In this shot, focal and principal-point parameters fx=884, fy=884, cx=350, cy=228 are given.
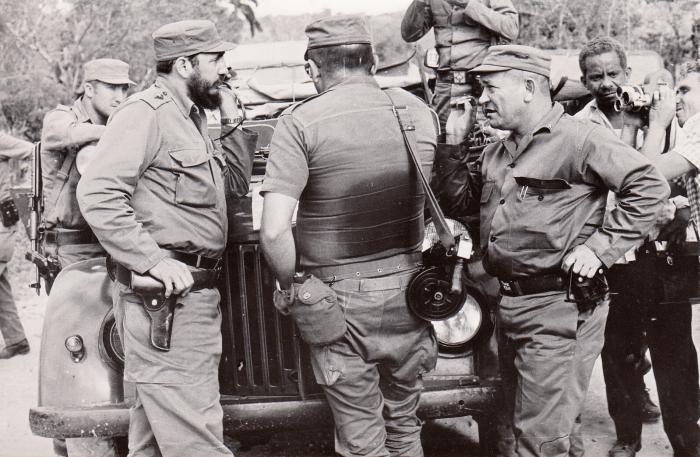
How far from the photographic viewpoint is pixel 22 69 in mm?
15398

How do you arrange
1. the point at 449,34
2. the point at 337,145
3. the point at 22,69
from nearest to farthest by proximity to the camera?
the point at 337,145 < the point at 449,34 < the point at 22,69

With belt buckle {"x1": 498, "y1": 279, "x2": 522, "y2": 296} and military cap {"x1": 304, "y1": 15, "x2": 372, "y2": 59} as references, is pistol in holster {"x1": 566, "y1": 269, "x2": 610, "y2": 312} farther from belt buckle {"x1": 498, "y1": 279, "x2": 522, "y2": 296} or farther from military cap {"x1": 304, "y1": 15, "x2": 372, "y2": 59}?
military cap {"x1": 304, "y1": 15, "x2": 372, "y2": 59}

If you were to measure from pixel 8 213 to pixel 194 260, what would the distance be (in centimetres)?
418

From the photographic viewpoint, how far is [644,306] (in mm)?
4223

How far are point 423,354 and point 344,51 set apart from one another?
1.21 m

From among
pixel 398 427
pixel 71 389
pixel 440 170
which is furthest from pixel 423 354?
pixel 71 389

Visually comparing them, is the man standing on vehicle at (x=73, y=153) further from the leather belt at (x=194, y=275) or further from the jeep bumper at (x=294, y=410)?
the leather belt at (x=194, y=275)

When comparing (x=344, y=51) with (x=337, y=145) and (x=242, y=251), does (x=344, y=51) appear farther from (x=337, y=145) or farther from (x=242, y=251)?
(x=242, y=251)

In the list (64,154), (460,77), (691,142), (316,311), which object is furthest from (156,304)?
(460,77)

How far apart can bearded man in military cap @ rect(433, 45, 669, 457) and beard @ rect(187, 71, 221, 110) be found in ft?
3.58

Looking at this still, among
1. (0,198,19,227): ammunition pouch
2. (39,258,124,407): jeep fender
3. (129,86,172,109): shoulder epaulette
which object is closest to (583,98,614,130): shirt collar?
(129,86,172,109): shoulder epaulette

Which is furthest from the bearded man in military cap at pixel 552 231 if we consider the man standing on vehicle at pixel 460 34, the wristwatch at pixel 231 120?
the man standing on vehicle at pixel 460 34

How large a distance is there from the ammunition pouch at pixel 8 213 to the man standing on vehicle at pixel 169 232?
3899 mm

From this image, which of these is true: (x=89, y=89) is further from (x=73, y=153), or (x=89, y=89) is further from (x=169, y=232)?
(x=169, y=232)
